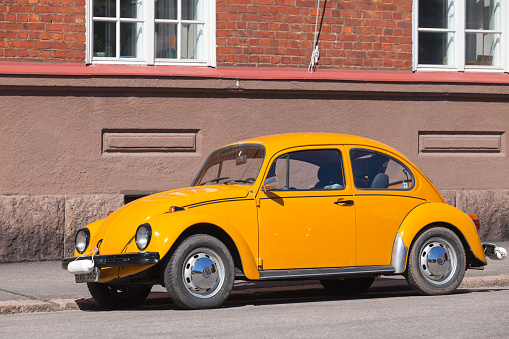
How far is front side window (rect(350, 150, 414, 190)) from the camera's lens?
844 cm

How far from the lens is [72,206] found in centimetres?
1223

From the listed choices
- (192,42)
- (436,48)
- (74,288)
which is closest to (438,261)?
(74,288)

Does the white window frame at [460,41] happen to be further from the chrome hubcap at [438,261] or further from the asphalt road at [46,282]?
the chrome hubcap at [438,261]

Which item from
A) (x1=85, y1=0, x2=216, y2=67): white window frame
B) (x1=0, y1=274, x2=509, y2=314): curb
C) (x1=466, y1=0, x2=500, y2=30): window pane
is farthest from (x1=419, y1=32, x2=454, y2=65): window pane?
(x1=0, y1=274, x2=509, y2=314): curb

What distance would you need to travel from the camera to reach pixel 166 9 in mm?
13227

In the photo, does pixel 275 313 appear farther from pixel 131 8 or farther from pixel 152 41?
pixel 131 8

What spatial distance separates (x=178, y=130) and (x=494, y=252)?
5605 millimetres

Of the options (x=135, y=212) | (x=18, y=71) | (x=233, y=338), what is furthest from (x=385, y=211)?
(x=18, y=71)

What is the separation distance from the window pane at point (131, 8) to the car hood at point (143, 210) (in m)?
5.64

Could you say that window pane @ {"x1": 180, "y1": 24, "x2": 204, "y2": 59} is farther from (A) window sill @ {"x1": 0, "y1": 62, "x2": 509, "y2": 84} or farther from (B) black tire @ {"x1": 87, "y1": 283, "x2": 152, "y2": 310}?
(B) black tire @ {"x1": 87, "y1": 283, "x2": 152, "y2": 310}

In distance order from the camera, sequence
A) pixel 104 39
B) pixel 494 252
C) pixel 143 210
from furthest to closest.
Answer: pixel 104 39 → pixel 494 252 → pixel 143 210

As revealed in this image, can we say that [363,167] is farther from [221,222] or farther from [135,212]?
[135,212]

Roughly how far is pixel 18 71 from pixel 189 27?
2611 mm

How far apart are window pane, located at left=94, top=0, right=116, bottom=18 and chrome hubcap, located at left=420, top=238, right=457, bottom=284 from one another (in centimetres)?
653
